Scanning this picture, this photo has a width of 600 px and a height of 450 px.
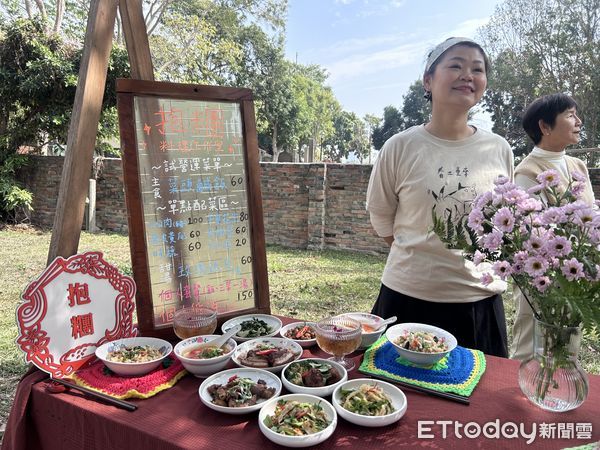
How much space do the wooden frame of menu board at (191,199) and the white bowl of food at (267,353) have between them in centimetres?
31

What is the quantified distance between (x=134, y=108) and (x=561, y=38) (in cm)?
1534

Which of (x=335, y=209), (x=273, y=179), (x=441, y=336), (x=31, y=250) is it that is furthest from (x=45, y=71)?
(x=441, y=336)

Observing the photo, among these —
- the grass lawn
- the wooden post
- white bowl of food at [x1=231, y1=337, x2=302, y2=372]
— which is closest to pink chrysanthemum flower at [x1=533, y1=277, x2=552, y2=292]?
white bowl of food at [x1=231, y1=337, x2=302, y2=372]

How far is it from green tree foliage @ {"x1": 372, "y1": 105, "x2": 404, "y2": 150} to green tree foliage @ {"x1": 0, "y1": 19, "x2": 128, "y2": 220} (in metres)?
26.5

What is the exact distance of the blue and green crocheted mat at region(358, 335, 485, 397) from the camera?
1.21m

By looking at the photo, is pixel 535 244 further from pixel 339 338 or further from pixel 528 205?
pixel 339 338

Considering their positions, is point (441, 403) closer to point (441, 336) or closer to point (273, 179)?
point (441, 336)

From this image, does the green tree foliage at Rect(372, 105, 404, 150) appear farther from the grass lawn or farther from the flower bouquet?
the flower bouquet

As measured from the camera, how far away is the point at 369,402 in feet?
3.53

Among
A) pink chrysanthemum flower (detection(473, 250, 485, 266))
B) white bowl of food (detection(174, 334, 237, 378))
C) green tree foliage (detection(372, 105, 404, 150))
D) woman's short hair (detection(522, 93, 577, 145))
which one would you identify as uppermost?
green tree foliage (detection(372, 105, 404, 150))

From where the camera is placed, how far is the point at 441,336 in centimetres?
142

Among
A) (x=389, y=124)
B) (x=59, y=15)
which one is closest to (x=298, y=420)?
(x=59, y=15)

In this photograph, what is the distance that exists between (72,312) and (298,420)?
825 millimetres

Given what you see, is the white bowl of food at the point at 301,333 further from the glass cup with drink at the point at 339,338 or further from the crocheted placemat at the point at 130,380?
the crocheted placemat at the point at 130,380
